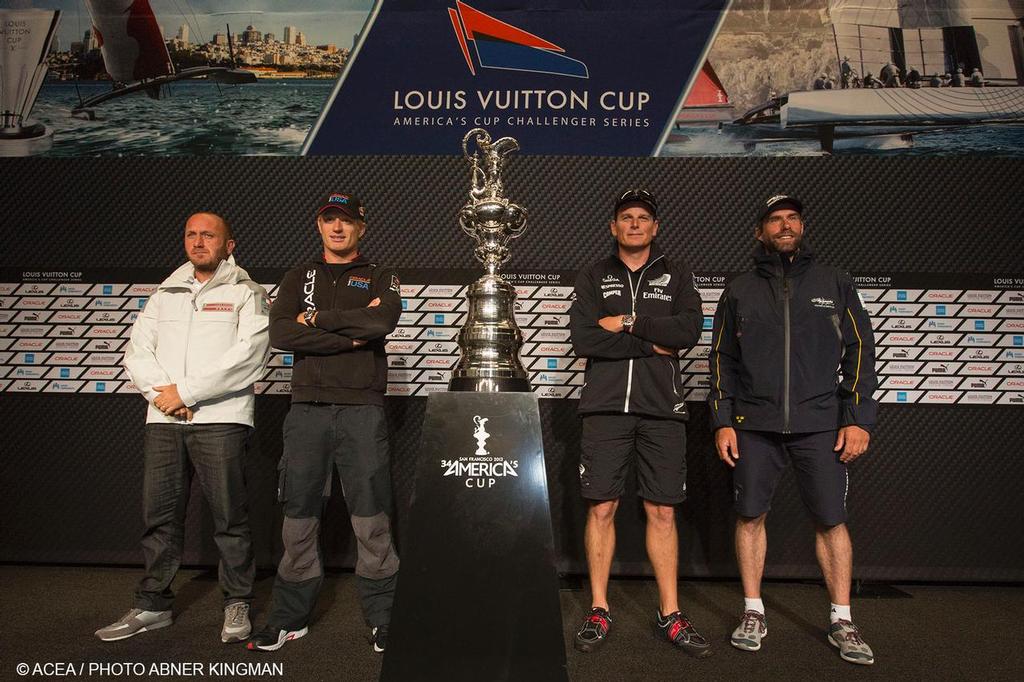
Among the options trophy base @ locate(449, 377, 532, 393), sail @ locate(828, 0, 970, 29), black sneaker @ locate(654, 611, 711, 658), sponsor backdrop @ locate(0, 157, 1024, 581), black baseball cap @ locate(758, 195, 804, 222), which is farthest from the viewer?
sail @ locate(828, 0, 970, 29)

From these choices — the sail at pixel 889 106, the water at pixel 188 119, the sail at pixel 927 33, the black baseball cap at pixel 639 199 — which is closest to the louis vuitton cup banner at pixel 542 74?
the water at pixel 188 119

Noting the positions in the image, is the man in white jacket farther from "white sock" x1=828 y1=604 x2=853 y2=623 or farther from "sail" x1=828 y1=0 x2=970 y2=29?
"sail" x1=828 y1=0 x2=970 y2=29

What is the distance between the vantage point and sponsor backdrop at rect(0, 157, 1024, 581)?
135 inches

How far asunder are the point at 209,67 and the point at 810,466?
3.78 meters

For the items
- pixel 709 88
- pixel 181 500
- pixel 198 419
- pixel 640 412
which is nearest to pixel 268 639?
pixel 181 500

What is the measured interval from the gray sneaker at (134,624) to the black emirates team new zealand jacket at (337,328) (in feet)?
3.24

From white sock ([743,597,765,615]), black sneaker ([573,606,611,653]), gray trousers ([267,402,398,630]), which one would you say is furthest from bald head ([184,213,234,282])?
white sock ([743,597,765,615])

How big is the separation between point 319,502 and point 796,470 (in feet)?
5.75

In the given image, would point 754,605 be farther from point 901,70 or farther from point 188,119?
point 188,119

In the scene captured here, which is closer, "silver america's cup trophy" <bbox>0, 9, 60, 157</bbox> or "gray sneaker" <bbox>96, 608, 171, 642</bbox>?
"gray sneaker" <bbox>96, 608, 171, 642</bbox>

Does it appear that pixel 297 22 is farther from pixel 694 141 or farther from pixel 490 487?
pixel 490 487

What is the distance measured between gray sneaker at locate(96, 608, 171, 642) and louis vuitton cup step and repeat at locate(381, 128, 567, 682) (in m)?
1.32

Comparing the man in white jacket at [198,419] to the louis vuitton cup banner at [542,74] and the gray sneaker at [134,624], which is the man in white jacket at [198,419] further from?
the louis vuitton cup banner at [542,74]

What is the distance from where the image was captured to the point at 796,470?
107 inches
